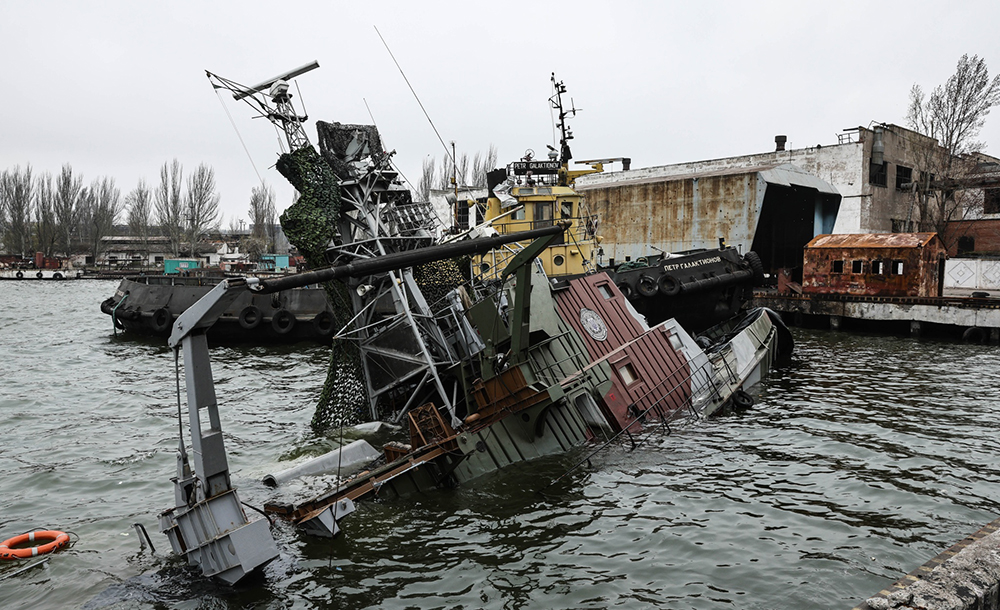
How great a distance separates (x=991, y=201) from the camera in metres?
40.2

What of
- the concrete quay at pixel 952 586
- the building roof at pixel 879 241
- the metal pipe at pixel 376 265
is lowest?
the concrete quay at pixel 952 586

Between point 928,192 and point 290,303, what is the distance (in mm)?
38612

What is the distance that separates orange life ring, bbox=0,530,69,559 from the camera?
24.1ft

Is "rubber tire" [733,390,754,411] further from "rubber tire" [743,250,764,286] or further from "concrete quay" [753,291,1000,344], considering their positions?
"concrete quay" [753,291,1000,344]

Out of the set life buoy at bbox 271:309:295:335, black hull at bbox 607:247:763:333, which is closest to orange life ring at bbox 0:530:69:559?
life buoy at bbox 271:309:295:335

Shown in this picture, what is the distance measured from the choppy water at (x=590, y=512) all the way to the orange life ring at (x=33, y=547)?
0.12 metres

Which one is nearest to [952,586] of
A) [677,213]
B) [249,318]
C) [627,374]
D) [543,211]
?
[627,374]

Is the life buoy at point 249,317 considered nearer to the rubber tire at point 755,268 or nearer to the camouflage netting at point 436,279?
the camouflage netting at point 436,279

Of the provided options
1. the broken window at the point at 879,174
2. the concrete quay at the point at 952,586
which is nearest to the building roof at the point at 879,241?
the broken window at the point at 879,174

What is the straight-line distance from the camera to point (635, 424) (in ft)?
38.0

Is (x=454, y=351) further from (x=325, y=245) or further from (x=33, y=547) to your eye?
(x=33, y=547)

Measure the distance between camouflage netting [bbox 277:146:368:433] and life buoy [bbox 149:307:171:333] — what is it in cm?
1735

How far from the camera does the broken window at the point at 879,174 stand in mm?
34719

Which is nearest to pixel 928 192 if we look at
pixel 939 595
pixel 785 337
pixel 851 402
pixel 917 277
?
pixel 917 277
